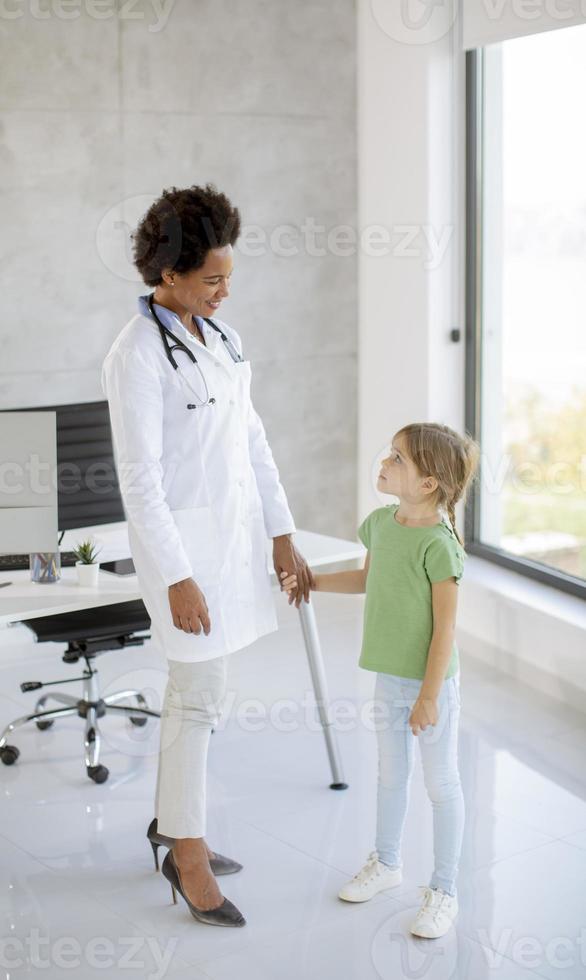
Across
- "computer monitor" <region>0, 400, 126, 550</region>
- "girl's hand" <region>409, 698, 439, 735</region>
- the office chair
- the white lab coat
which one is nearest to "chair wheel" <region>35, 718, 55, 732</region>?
the office chair

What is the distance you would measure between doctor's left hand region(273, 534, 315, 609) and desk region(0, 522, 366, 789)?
29mm

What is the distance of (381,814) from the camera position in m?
2.81

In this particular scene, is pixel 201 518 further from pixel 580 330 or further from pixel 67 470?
pixel 580 330

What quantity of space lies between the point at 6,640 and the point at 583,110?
299 centimetres

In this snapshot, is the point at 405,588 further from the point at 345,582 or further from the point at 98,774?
the point at 98,774

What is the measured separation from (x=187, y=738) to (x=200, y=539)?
0.45 m

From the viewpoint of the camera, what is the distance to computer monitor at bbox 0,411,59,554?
10.0ft

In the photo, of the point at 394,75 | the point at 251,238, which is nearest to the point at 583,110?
the point at 394,75

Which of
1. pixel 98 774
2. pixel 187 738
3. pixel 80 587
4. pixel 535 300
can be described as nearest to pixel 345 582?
pixel 187 738

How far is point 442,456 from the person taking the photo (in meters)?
2.61

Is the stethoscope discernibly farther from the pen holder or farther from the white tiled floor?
the white tiled floor

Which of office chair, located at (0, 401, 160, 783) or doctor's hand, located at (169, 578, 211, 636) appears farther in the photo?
office chair, located at (0, 401, 160, 783)

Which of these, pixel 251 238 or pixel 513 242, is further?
pixel 251 238

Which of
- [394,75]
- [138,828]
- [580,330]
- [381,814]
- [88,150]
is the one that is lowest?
[138,828]
